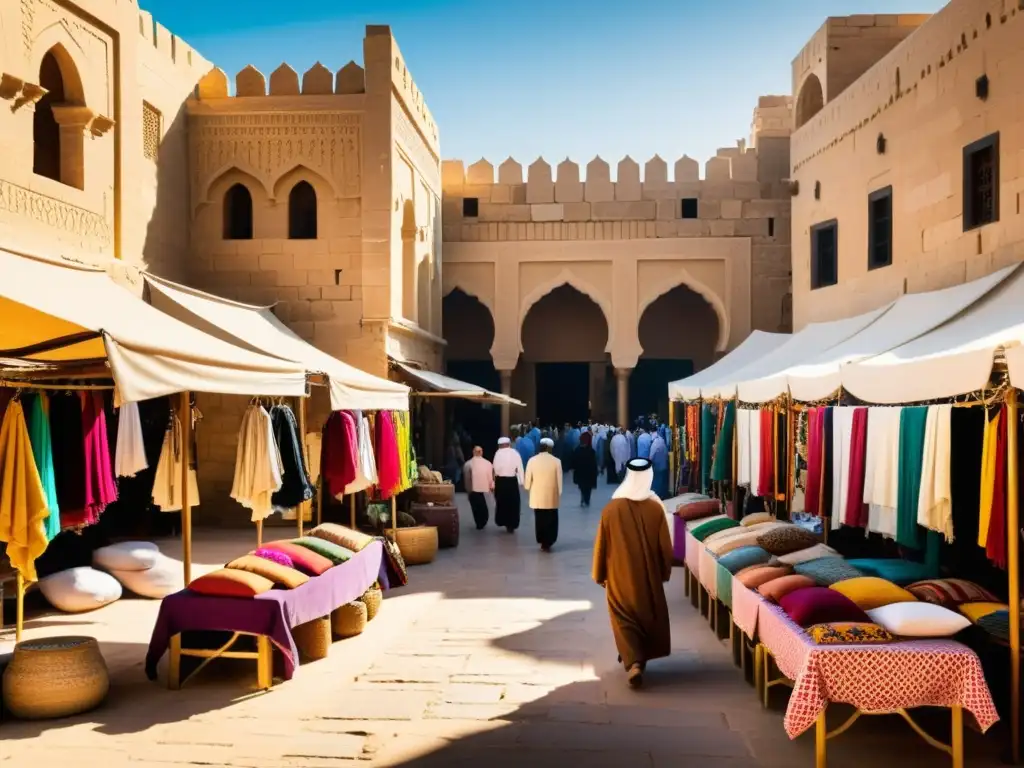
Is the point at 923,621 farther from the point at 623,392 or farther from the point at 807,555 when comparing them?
the point at 623,392

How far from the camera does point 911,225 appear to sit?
35.1ft

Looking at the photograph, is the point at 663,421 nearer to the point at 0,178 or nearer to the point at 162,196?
the point at 162,196

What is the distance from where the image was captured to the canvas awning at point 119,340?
500 cm

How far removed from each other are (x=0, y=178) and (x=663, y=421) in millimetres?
18686

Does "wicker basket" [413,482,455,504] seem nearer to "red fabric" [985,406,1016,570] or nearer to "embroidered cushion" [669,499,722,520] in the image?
"embroidered cushion" [669,499,722,520]

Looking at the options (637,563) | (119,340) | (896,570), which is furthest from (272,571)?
(896,570)

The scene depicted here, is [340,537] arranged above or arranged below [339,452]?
below

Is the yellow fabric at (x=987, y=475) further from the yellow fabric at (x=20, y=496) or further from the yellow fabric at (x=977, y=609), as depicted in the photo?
the yellow fabric at (x=20, y=496)

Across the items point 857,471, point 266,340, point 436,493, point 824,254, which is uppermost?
point 824,254

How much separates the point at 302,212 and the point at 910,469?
32.2ft

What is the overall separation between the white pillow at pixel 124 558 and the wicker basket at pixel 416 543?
8.43ft

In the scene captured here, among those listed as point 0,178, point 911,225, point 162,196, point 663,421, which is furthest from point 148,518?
point 663,421

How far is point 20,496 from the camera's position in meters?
5.61

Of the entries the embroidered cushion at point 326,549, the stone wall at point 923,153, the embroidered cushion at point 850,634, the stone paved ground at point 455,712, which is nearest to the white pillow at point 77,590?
the stone paved ground at point 455,712
